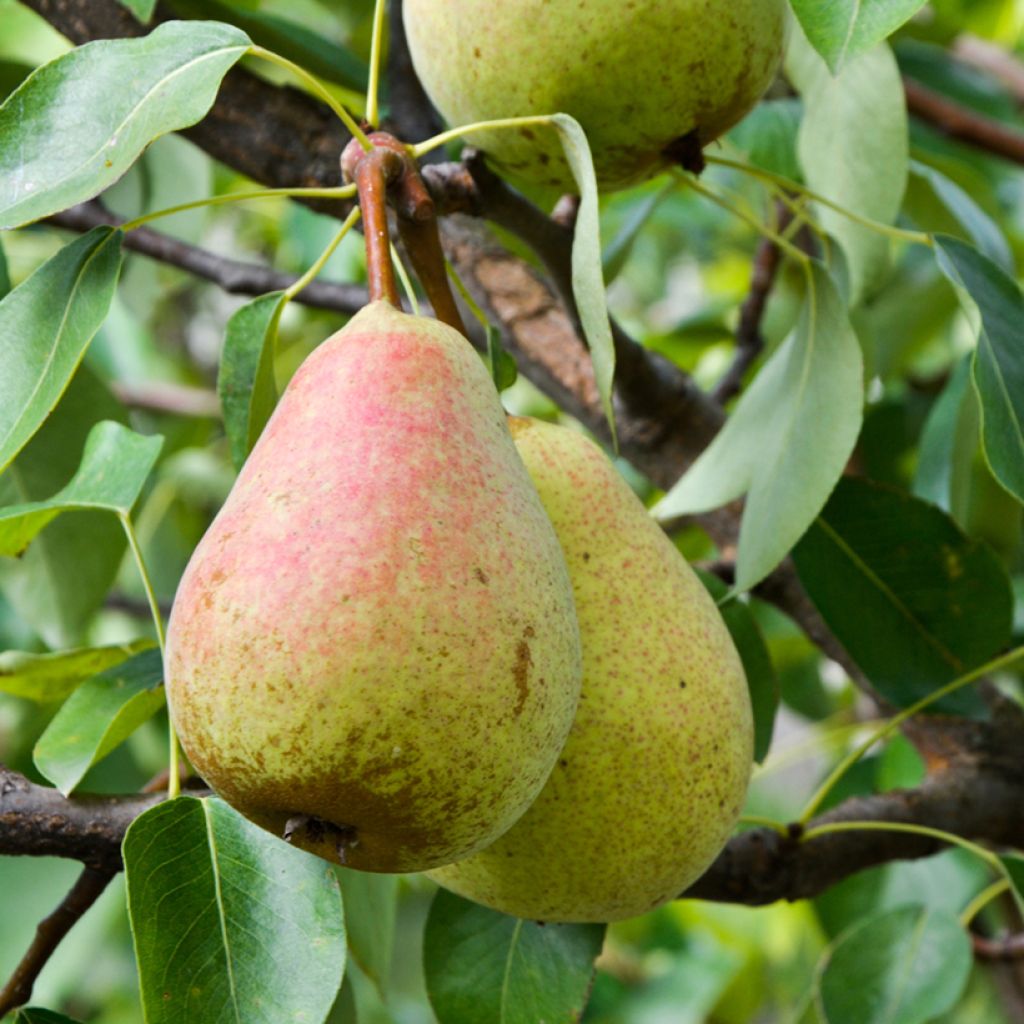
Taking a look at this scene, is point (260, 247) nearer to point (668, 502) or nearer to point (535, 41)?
point (668, 502)

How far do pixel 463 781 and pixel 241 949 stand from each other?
0.50ft

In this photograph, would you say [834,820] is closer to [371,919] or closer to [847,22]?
[371,919]

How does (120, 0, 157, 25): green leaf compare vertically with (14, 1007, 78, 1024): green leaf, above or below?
above

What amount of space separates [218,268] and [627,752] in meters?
0.67

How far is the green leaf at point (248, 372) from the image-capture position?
2.17 feet

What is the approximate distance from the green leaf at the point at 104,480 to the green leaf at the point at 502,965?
275mm

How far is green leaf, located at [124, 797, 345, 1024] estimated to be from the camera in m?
0.52

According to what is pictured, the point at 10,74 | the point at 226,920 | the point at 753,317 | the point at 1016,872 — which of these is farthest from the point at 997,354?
the point at 10,74

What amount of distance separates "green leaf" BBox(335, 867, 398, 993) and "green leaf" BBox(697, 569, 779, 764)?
24cm

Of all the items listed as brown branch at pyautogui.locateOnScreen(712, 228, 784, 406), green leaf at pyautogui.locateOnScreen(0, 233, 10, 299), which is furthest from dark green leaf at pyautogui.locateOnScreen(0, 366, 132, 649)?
brown branch at pyautogui.locateOnScreen(712, 228, 784, 406)

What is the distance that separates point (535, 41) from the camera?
0.58 m

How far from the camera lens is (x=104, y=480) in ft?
2.44

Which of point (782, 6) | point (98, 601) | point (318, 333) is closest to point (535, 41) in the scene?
point (782, 6)

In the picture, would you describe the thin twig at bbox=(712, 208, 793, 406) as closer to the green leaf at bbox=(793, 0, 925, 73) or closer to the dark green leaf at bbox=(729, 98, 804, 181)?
the dark green leaf at bbox=(729, 98, 804, 181)
